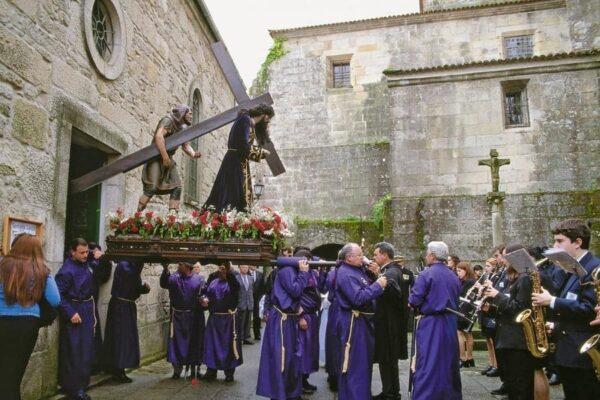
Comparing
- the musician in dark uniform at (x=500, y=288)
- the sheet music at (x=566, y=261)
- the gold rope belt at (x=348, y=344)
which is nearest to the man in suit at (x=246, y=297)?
the gold rope belt at (x=348, y=344)

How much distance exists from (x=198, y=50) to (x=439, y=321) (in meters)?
9.26

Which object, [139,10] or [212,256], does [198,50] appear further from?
[212,256]

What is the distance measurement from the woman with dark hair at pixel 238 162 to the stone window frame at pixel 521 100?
37.9 feet

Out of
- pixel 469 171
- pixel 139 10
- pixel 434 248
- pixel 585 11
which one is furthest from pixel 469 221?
pixel 585 11

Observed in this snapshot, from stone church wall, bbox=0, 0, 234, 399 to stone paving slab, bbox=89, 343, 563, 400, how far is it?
2.84 ft

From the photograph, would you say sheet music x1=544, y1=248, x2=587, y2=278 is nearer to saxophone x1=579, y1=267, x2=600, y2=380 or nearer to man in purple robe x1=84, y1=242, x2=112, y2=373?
saxophone x1=579, y1=267, x2=600, y2=380

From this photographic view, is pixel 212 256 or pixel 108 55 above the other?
pixel 108 55

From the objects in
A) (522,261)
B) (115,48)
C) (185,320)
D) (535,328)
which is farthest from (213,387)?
(115,48)

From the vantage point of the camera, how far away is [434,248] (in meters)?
5.98

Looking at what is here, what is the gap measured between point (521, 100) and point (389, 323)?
37.1ft

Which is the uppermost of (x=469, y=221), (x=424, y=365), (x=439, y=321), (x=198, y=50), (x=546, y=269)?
(x=198, y=50)

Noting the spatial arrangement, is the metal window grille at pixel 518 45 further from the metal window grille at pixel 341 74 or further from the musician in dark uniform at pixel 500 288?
the musician in dark uniform at pixel 500 288

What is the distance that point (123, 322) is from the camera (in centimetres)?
745

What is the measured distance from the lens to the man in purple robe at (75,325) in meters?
5.96
